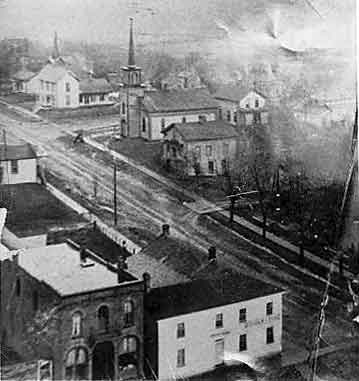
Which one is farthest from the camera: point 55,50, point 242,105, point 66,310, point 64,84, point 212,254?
point 242,105

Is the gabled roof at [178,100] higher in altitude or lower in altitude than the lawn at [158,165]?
higher

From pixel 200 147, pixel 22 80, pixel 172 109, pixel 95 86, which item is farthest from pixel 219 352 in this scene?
pixel 22 80

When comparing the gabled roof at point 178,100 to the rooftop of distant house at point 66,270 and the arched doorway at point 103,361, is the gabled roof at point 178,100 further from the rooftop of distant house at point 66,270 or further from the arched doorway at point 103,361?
the arched doorway at point 103,361

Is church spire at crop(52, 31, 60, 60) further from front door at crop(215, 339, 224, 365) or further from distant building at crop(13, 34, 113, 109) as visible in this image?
front door at crop(215, 339, 224, 365)

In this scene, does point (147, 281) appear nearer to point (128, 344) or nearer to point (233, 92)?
point (128, 344)

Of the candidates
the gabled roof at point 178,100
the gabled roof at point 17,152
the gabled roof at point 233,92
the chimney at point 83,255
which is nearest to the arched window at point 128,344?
the chimney at point 83,255

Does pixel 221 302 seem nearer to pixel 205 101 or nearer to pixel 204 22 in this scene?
pixel 205 101

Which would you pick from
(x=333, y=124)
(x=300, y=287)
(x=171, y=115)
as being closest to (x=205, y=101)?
(x=171, y=115)
